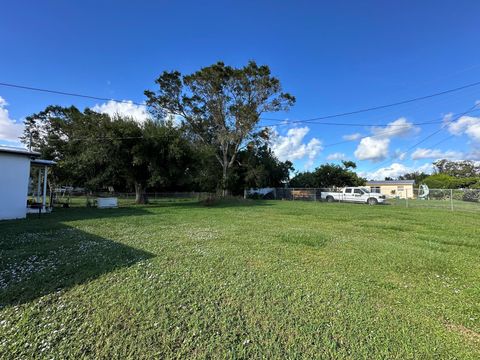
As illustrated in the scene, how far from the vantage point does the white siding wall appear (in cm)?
1000

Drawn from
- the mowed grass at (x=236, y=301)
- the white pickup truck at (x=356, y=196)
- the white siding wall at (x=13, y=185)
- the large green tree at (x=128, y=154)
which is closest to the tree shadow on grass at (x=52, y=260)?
the mowed grass at (x=236, y=301)

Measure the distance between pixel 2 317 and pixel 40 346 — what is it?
84cm

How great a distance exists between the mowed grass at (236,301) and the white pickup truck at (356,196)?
17.8 metres

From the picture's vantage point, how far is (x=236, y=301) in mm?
3090

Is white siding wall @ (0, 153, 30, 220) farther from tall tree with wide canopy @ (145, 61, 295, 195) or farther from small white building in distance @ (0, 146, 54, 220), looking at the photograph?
tall tree with wide canopy @ (145, 61, 295, 195)

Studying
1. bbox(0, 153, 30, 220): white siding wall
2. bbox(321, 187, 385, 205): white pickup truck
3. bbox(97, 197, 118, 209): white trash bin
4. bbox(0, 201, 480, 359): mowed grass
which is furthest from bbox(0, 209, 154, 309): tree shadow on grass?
bbox(321, 187, 385, 205): white pickup truck

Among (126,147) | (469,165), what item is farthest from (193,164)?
(469,165)

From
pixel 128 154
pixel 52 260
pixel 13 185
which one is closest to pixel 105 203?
pixel 128 154

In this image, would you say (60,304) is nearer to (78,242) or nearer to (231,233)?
(78,242)

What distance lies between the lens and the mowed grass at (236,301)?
2324 millimetres

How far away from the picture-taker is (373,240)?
6.68m

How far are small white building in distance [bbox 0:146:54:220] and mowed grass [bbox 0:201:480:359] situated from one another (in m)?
5.92

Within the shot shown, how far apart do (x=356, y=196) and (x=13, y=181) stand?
23624 millimetres

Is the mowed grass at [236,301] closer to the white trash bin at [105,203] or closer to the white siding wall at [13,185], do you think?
the white siding wall at [13,185]
